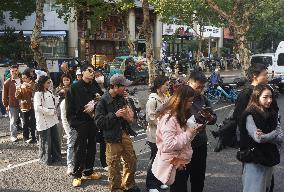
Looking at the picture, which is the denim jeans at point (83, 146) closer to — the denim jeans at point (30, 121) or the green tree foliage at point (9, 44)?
the denim jeans at point (30, 121)

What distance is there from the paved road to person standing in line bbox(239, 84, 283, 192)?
1.88 meters

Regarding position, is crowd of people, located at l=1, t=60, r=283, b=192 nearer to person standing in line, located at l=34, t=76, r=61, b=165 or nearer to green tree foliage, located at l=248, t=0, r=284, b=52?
person standing in line, located at l=34, t=76, r=61, b=165

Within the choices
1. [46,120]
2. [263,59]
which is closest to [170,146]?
[46,120]

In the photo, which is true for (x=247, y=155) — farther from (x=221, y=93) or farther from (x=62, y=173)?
(x=221, y=93)

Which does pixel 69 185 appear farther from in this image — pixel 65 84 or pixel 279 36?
pixel 279 36

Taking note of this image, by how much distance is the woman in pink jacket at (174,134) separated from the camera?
451 centimetres

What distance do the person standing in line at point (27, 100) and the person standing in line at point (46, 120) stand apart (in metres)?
1.85

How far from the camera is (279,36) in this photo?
4419 centimetres

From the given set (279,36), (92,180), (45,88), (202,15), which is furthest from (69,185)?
(279,36)

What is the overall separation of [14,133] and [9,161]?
1.99m

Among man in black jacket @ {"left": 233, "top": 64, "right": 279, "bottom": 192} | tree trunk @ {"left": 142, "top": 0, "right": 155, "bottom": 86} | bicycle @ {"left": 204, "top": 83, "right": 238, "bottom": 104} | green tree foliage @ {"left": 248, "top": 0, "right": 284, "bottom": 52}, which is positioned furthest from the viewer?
green tree foliage @ {"left": 248, "top": 0, "right": 284, "bottom": 52}

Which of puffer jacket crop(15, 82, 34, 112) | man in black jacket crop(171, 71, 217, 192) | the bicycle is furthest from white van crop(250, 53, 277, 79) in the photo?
man in black jacket crop(171, 71, 217, 192)

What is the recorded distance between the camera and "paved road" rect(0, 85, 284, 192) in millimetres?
6820

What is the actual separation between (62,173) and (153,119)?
2.30 m
